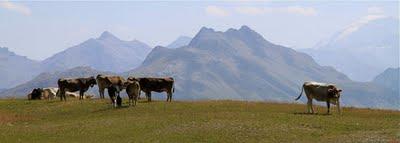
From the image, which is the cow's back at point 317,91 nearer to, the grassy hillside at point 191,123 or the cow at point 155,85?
the grassy hillside at point 191,123

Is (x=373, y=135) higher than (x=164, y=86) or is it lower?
lower

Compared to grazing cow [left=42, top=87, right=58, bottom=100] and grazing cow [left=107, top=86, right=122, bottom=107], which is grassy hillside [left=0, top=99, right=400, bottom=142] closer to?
grazing cow [left=107, top=86, right=122, bottom=107]

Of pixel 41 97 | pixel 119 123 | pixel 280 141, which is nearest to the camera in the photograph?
pixel 280 141

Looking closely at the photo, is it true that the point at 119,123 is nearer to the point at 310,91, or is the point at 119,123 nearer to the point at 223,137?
the point at 223,137

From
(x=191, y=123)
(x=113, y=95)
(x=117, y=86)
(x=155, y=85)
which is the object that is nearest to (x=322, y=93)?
(x=191, y=123)

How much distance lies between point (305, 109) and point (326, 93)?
4096 mm

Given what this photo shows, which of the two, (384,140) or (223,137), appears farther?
(223,137)

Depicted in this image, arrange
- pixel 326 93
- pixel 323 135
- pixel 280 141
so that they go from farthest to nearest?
pixel 326 93 → pixel 323 135 → pixel 280 141

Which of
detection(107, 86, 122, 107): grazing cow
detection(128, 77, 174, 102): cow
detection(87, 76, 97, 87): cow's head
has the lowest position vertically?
detection(107, 86, 122, 107): grazing cow

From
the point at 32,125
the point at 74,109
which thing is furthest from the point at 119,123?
the point at 74,109

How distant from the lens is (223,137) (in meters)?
41.0

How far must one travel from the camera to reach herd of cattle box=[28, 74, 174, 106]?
62.3 meters

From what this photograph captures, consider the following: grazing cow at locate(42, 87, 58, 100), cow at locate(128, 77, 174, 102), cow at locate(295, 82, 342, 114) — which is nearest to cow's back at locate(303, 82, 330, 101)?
cow at locate(295, 82, 342, 114)

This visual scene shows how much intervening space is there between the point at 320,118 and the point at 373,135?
33.6 ft
